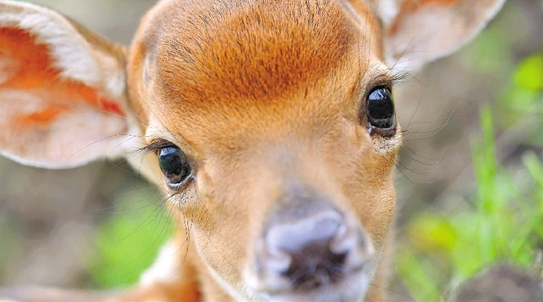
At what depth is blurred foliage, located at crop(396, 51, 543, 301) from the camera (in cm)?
360

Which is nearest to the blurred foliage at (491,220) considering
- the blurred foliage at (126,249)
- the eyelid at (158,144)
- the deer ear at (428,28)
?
the deer ear at (428,28)

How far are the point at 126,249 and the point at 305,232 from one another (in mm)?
4232

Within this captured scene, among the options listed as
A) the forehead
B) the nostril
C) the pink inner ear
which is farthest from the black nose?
the pink inner ear

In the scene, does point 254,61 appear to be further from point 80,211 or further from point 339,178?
point 80,211

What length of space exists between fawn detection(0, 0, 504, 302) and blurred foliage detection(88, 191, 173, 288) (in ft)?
8.73

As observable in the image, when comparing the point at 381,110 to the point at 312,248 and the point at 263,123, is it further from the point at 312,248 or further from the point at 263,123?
the point at 312,248

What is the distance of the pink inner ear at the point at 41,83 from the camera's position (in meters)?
3.54

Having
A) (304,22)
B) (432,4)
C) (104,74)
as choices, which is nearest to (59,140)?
(104,74)

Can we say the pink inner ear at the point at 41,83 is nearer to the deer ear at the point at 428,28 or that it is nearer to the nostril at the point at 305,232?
the deer ear at the point at 428,28

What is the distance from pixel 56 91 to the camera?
148 inches

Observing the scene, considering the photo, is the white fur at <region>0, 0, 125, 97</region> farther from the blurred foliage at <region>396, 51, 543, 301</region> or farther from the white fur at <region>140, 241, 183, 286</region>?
the blurred foliage at <region>396, 51, 543, 301</region>

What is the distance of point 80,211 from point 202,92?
4752 millimetres

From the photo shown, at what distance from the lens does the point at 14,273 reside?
276 inches

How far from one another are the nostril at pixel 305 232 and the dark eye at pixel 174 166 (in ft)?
2.49
